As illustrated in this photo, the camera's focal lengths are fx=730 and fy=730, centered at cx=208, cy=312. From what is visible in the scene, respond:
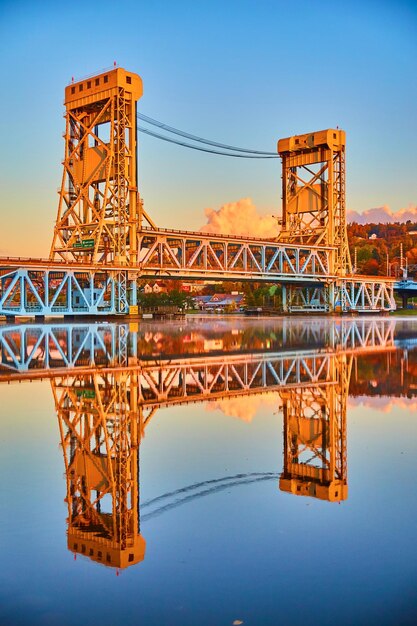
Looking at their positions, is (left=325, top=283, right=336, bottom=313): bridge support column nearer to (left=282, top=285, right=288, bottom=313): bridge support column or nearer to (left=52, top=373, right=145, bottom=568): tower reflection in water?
(left=282, top=285, right=288, bottom=313): bridge support column

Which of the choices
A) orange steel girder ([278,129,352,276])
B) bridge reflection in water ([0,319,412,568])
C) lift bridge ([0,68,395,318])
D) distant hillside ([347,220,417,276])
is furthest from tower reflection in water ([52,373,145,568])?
distant hillside ([347,220,417,276])

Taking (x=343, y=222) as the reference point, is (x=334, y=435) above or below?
below

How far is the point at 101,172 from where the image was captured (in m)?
65.0

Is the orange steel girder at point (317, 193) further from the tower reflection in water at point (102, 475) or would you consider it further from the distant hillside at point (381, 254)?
the tower reflection in water at point (102, 475)

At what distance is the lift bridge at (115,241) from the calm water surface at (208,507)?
146ft

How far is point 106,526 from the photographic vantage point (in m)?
6.20

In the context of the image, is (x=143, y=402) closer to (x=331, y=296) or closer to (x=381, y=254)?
(x=331, y=296)

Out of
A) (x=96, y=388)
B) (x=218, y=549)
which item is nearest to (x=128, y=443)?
(x=218, y=549)

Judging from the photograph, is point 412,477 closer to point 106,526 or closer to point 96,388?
point 106,526

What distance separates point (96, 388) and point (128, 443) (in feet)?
18.5

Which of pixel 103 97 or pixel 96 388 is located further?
pixel 103 97

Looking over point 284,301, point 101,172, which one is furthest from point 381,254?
point 101,172

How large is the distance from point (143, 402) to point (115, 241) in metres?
51.1

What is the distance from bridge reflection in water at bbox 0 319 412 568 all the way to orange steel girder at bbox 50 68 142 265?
34.4 metres
